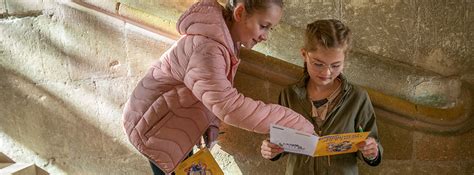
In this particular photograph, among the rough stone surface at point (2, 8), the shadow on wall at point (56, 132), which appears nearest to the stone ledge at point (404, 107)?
the shadow on wall at point (56, 132)

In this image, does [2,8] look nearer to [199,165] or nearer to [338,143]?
[199,165]

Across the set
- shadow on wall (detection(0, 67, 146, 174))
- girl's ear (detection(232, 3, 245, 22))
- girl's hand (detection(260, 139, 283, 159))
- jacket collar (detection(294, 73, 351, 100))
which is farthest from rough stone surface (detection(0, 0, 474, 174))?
girl's ear (detection(232, 3, 245, 22))

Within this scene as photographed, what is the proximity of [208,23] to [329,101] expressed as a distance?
27.5 inches

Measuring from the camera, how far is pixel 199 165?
2158mm

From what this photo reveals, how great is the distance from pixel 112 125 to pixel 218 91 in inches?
49.1

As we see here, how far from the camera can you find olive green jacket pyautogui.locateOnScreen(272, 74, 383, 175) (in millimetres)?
1983

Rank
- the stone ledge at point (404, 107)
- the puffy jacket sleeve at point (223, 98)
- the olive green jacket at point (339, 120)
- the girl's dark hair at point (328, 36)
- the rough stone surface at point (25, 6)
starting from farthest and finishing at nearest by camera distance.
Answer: the rough stone surface at point (25, 6) < the stone ledge at point (404, 107) < the olive green jacket at point (339, 120) < the girl's dark hair at point (328, 36) < the puffy jacket sleeve at point (223, 98)

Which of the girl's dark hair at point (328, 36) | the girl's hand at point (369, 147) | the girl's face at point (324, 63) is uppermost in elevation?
the girl's dark hair at point (328, 36)

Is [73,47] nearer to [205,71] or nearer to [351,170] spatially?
[205,71]

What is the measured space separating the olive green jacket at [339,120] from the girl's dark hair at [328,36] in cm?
22

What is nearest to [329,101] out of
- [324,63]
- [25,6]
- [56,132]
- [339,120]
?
[339,120]

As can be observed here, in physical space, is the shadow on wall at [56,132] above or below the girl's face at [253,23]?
below

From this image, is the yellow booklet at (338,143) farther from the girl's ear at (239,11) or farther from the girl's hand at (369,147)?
the girl's ear at (239,11)

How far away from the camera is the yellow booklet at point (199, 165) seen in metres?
2.13
